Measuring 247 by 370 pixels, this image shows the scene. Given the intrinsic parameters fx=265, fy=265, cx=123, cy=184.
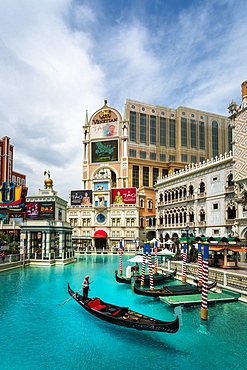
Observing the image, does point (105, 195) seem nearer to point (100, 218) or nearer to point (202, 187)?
point (100, 218)

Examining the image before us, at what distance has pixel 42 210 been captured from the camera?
38.4m

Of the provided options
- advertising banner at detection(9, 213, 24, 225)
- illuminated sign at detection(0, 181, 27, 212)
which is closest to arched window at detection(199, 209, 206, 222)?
illuminated sign at detection(0, 181, 27, 212)

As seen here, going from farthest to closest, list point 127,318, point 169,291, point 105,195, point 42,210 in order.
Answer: point 105,195 < point 42,210 < point 169,291 < point 127,318

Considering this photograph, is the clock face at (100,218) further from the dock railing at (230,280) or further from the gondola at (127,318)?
the gondola at (127,318)

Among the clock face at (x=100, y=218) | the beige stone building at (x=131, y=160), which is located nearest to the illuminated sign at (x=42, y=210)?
the beige stone building at (x=131, y=160)

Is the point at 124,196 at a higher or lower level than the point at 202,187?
lower

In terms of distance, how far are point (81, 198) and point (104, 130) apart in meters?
18.7

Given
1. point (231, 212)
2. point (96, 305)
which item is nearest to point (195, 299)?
point (96, 305)

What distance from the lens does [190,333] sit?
11898 millimetres

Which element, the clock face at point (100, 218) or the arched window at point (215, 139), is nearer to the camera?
the clock face at point (100, 218)

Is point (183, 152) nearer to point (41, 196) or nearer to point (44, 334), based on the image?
point (41, 196)

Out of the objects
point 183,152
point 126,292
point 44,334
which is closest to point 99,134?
point 183,152

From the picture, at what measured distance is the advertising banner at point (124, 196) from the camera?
187ft

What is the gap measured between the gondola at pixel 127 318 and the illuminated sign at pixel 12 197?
42.9 metres
